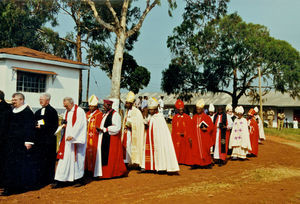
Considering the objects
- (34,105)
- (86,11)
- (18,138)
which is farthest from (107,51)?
(18,138)

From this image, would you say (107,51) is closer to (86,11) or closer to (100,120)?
(86,11)

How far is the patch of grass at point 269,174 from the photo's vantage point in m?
8.00

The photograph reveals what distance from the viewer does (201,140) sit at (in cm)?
950

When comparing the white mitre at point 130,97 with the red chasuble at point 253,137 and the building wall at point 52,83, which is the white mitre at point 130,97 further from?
the building wall at point 52,83

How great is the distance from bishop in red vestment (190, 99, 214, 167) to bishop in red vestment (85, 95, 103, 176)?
3129mm

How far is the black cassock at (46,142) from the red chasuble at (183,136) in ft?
13.2

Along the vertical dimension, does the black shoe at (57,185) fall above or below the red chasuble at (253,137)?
below

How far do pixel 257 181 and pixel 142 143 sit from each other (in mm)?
3251

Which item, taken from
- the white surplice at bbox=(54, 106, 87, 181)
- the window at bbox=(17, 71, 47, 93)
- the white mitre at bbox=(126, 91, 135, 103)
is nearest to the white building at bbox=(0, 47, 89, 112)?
the window at bbox=(17, 71, 47, 93)

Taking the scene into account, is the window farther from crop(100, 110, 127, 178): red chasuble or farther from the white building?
crop(100, 110, 127, 178): red chasuble

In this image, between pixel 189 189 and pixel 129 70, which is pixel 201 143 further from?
pixel 129 70

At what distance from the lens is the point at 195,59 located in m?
29.9

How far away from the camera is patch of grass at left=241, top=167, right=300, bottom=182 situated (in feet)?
26.3

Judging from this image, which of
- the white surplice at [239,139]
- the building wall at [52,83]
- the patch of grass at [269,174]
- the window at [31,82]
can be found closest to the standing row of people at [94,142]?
the white surplice at [239,139]
